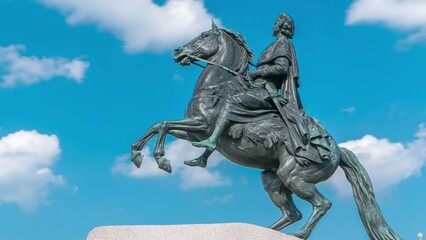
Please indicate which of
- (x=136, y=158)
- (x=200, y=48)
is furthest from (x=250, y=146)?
(x=200, y=48)

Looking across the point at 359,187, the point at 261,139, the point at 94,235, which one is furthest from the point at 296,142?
the point at 94,235

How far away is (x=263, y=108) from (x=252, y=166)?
2.87 ft

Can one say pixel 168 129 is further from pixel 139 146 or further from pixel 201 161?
pixel 201 161

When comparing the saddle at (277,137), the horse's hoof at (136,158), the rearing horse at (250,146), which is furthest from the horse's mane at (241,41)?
the horse's hoof at (136,158)

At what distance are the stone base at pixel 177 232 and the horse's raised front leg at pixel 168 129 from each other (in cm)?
154

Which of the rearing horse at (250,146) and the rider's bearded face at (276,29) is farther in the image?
the rider's bearded face at (276,29)

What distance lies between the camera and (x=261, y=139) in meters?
11.9

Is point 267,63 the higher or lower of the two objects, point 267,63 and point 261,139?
the higher

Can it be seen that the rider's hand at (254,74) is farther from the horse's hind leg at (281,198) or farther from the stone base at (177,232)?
the stone base at (177,232)

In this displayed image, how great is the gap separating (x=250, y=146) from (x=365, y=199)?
79.0 inches

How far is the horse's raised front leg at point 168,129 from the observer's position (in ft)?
38.1

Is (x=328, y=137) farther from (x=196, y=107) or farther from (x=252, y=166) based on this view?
(x=196, y=107)

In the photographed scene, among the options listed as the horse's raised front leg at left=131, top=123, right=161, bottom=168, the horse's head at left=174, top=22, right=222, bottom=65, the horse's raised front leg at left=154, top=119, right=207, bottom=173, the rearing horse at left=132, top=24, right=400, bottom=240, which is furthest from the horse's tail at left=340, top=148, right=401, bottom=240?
the horse's raised front leg at left=131, top=123, right=161, bottom=168

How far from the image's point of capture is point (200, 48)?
41.9ft
